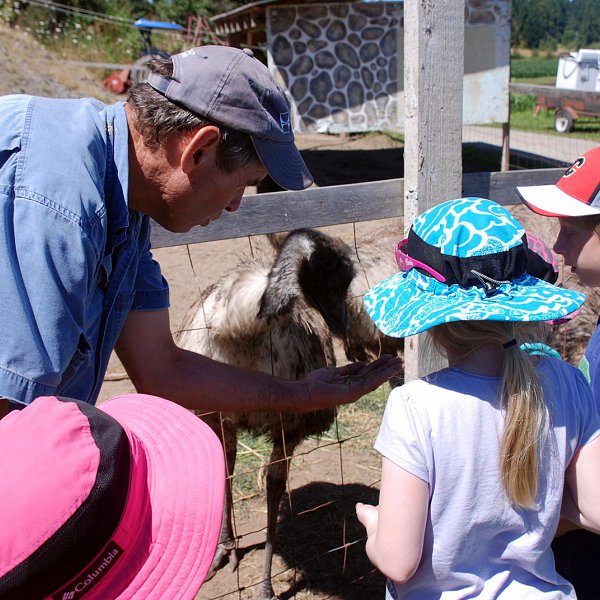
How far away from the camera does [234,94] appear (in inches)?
64.7

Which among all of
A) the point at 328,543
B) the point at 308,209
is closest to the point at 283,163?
the point at 308,209

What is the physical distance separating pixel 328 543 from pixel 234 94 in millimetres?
2760

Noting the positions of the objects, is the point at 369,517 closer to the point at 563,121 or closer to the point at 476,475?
the point at 476,475

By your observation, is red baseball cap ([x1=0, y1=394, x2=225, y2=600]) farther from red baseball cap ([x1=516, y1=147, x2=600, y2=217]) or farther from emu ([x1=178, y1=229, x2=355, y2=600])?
emu ([x1=178, y1=229, x2=355, y2=600])

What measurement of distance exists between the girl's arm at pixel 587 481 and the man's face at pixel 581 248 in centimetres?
66

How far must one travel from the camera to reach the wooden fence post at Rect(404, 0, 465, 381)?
7.47 feet

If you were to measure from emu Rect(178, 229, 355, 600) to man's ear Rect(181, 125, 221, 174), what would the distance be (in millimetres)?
1300

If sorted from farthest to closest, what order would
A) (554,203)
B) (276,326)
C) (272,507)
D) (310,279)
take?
(272,507) < (276,326) < (310,279) < (554,203)

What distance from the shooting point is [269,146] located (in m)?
1.74

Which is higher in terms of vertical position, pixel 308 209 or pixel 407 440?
pixel 308 209

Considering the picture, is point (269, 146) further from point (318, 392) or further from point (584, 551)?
point (584, 551)

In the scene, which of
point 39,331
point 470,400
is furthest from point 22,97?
point 470,400

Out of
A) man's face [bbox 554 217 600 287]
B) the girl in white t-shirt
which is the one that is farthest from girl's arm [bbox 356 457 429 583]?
man's face [bbox 554 217 600 287]

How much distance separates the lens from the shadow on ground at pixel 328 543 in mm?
3344
